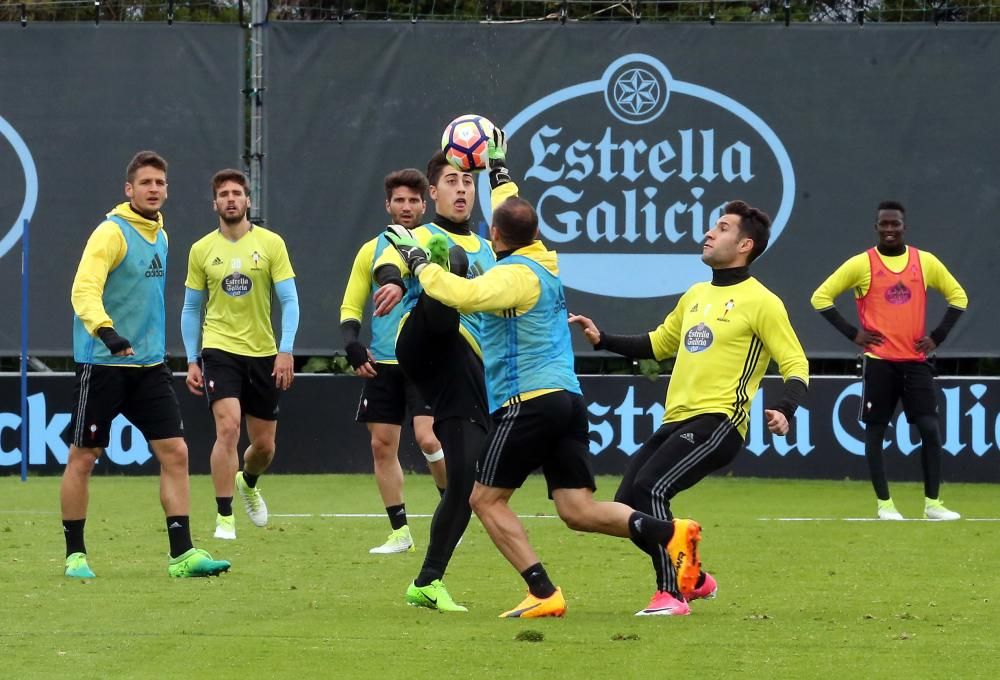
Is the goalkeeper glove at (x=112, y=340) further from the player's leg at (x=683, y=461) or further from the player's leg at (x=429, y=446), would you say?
the player's leg at (x=683, y=461)

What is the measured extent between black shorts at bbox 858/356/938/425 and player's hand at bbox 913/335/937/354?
12 cm

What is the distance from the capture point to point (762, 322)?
7.62m

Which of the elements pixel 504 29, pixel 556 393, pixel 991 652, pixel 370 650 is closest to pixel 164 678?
pixel 370 650

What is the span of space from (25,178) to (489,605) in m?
8.98

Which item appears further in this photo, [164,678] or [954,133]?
[954,133]

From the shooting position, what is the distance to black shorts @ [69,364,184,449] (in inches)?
335

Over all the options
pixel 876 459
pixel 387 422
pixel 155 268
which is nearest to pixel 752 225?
pixel 387 422

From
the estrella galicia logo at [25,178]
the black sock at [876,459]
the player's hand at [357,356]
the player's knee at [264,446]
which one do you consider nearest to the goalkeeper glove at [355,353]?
the player's hand at [357,356]

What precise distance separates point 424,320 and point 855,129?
345 inches

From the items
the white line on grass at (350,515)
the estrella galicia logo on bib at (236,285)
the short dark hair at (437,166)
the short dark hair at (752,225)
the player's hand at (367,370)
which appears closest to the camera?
the short dark hair at (752,225)

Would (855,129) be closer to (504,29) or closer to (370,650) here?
(504,29)

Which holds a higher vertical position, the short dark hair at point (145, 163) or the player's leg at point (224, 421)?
the short dark hair at point (145, 163)

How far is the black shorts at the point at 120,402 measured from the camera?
8.50 m

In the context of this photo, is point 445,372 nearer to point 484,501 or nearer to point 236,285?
point 484,501
